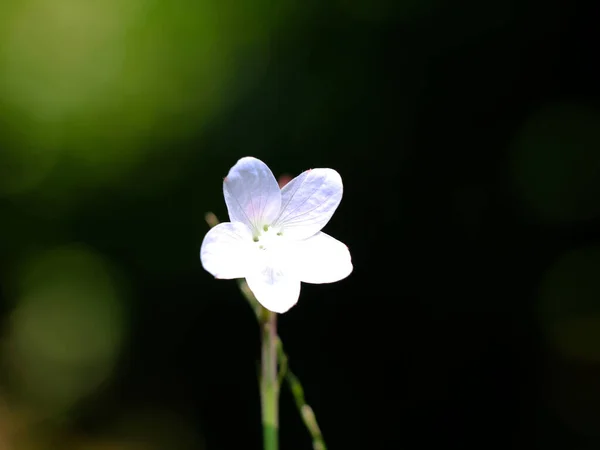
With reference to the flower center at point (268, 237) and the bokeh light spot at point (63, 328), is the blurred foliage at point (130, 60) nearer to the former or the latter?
the bokeh light spot at point (63, 328)

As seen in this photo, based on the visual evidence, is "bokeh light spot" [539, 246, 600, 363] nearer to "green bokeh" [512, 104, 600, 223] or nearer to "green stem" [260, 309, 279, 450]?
"green bokeh" [512, 104, 600, 223]

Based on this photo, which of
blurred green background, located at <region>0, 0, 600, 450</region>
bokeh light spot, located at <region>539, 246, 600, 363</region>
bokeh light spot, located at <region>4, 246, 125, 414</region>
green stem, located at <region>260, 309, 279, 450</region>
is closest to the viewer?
green stem, located at <region>260, 309, 279, 450</region>

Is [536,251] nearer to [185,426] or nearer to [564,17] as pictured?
[564,17]

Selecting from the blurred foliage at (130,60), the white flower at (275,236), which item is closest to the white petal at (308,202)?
the white flower at (275,236)

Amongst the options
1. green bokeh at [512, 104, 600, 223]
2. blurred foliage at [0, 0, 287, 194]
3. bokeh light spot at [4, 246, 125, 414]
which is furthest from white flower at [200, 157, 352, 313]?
bokeh light spot at [4, 246, 125, 414]

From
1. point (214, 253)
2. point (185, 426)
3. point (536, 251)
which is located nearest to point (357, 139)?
point (536, 251)

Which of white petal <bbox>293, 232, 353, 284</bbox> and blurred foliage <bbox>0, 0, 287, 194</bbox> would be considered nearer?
white petal <bbox>293, 232, 353, 284</bbox>

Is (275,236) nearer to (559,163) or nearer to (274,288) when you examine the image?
(274,288)
